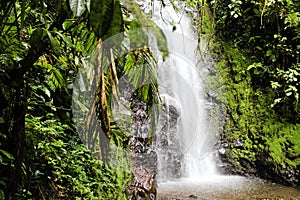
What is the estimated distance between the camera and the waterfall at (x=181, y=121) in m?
4.54

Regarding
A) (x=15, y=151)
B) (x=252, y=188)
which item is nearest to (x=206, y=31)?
(x=252, y=188)

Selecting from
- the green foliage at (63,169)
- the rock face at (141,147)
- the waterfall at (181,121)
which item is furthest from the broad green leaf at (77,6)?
the waterfall at (181,121)

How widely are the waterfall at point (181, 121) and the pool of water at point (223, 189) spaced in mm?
311

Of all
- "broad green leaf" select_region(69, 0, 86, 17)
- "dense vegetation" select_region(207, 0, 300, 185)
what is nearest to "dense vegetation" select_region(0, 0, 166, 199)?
"broad green leaf" select_region(69, 0, 86, 17)

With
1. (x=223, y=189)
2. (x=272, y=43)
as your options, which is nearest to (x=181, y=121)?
(x=223, y=189)

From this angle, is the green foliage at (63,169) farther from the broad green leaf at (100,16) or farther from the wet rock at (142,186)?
the broad green leaf at (100,16)

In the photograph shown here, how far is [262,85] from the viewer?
496 cm

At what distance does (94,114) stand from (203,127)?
4.50m

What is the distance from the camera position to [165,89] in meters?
5.08

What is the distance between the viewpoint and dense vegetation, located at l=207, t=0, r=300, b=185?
4.42 meters

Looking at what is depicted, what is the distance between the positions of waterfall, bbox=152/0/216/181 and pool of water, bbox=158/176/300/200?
0.31 metres

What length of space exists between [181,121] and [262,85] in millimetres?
1419

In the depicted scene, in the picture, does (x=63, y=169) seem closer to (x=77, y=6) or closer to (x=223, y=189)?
(x=77, y=6)

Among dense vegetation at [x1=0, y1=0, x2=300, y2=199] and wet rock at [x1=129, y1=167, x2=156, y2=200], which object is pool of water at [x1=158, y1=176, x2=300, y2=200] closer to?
dense vegetation at [x1=0, y1=0, x2=300, y2=199]
